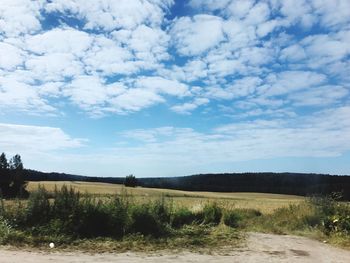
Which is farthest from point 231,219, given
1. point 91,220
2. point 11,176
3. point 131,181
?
point 131,181

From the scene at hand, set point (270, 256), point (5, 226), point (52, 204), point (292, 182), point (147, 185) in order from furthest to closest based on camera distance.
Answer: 1. point (147, 185)
2. point (292, 182)
3. point (52, 204)
4. point (5, 226)
5. point (270, 256)

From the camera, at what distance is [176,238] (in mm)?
14570

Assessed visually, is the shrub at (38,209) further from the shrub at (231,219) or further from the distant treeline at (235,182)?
the distant treeline at (235,182)

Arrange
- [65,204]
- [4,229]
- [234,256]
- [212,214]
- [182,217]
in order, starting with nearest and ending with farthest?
[234,256]
[4,229]
[65,204]
[182,217]
[212,214]

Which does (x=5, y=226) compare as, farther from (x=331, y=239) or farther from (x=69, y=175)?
(x=69, y=175)

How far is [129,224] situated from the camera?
1505cm

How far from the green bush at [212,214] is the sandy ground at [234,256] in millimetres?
4031

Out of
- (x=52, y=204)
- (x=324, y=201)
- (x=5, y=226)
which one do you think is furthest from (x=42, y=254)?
(x=324, y=201)

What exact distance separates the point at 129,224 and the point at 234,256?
4.21 metres

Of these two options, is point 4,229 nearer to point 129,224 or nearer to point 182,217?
point 129,224

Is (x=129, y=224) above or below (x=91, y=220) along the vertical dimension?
below

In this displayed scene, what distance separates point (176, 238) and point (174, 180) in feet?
328

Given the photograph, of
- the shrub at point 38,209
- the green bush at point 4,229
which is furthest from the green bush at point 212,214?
the green bush at point 4,229

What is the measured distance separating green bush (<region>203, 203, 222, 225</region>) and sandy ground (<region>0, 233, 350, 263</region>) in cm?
403
